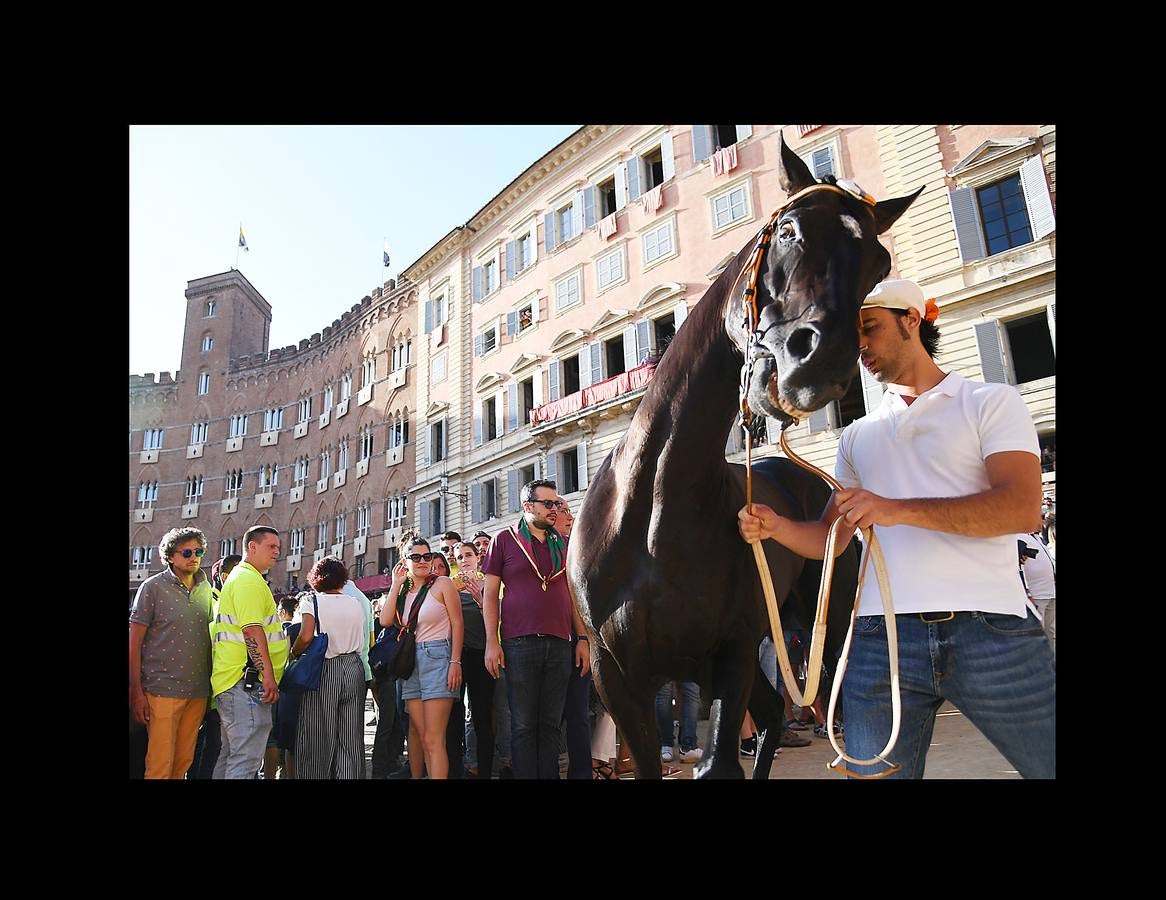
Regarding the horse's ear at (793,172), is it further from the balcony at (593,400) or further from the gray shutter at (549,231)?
the gray shutter at (549,231)

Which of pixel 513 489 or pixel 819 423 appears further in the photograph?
pixel 513 489

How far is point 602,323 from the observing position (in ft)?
83.8

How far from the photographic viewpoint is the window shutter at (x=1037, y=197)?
1605cm

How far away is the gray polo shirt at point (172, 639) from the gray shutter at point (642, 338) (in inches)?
768

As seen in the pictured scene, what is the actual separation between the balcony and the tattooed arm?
1728 centimetres

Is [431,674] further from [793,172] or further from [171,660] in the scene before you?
[793,172]

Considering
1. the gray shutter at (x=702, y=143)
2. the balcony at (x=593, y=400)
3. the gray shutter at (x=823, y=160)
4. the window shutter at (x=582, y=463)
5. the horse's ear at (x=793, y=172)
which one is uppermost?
the gray shutter at (x=702, y=143)

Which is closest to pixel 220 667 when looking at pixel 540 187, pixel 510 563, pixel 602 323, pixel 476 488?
pixel 510 563

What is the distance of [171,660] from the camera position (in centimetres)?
498

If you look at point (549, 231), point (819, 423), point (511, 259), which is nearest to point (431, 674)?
point (819, 423)

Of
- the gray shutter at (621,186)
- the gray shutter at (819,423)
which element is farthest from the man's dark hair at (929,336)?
the gray shutter at (621,186)

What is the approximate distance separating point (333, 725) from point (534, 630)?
186 cm
